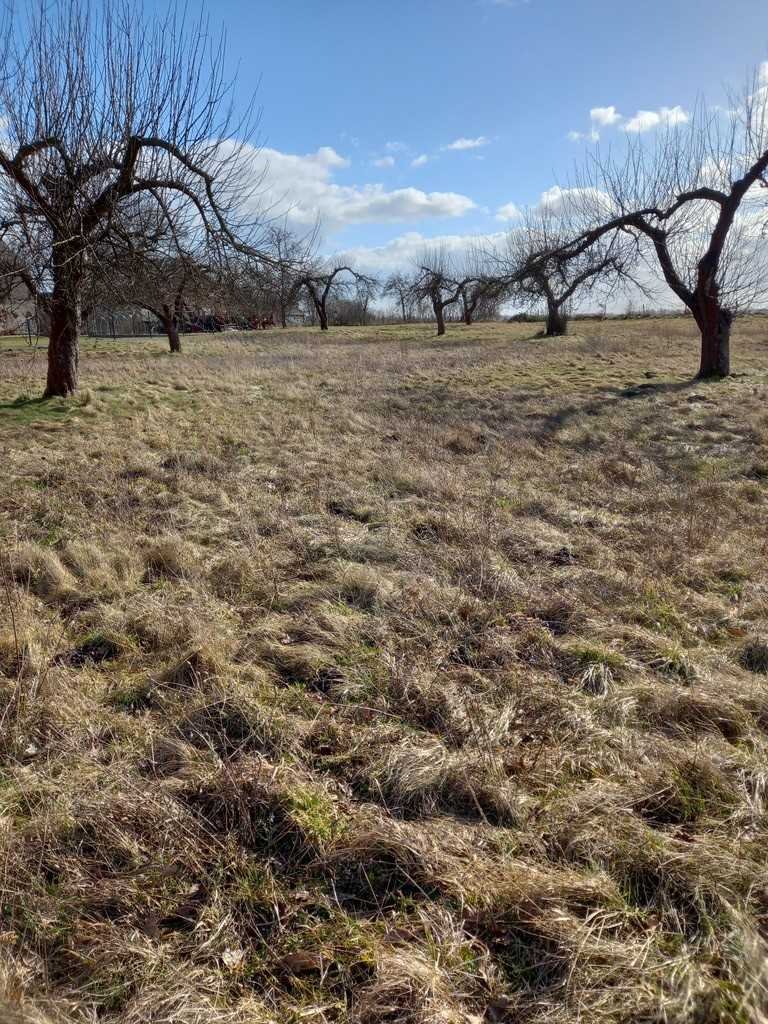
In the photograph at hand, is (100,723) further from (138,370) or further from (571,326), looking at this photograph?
(571,326)

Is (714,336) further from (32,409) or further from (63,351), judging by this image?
(32,409)

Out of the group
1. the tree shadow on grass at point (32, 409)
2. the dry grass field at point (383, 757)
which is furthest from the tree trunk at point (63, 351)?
the dry grass field at point (383, 757)

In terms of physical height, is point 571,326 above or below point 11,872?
above

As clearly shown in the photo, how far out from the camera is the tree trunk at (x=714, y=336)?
45.8ft

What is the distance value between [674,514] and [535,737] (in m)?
3.62

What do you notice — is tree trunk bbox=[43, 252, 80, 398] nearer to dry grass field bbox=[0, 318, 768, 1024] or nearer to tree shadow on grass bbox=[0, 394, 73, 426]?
tree shadow on grass bbox=[0, 394, 73, 426]

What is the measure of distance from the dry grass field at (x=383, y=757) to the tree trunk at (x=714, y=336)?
10491 mm

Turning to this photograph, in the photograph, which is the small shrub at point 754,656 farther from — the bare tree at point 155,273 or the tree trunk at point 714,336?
the tree trunk at point 714,336

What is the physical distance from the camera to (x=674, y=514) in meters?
5.30

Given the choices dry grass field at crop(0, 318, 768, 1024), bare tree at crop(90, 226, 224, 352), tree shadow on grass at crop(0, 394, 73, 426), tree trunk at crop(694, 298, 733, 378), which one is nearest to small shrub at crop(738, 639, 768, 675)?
dry grass field at crop(0, 318, 768, 1024)

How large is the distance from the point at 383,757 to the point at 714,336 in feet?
50.6

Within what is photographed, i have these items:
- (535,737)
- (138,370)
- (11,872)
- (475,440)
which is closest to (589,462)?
(475,440)

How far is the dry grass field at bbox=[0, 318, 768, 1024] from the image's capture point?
1559mm

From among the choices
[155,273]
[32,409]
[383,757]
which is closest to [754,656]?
[383,757]
